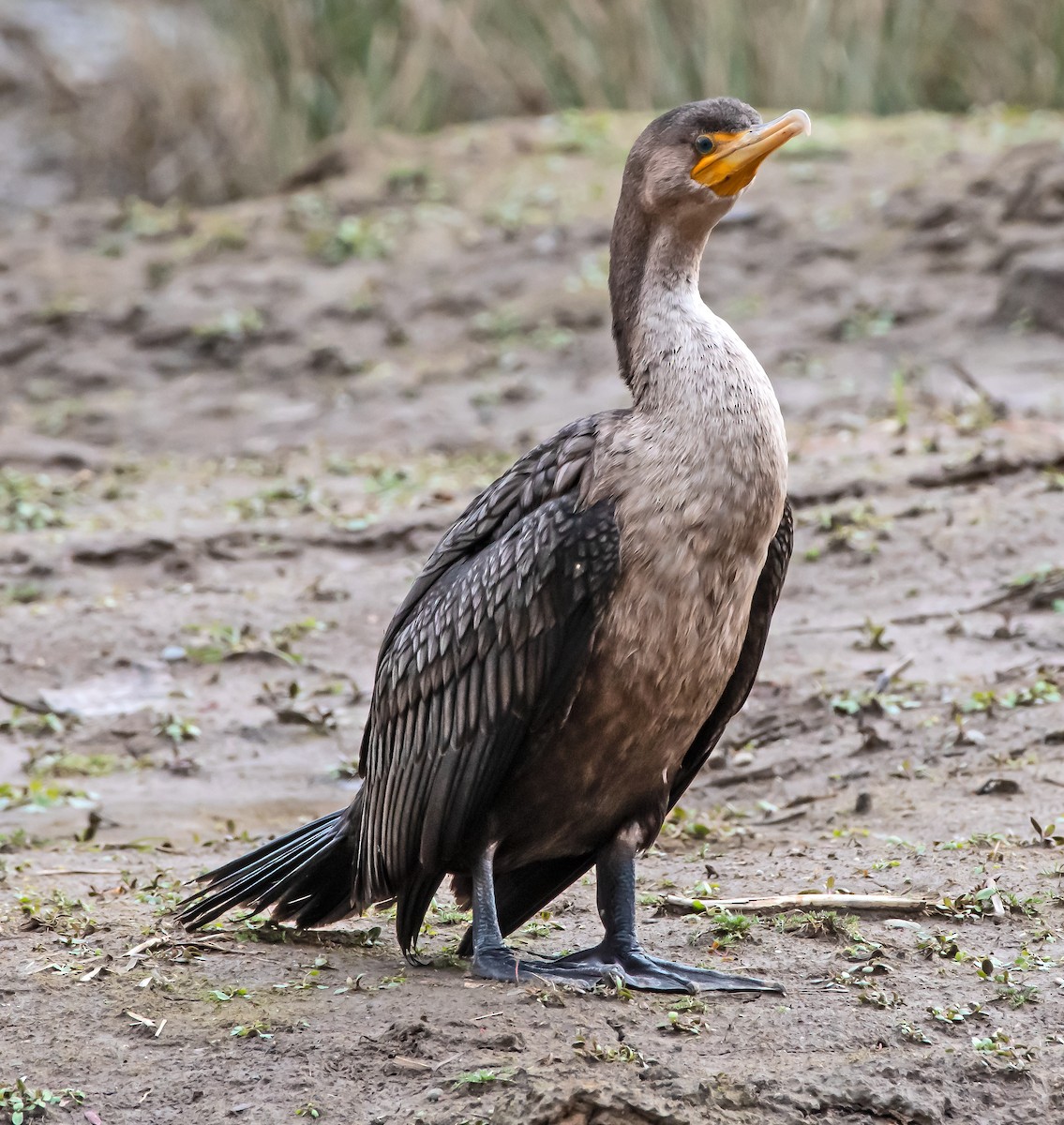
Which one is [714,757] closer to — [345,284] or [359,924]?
[359,924]

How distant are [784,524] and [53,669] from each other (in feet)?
11.5

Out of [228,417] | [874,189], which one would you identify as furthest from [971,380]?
[228,417]

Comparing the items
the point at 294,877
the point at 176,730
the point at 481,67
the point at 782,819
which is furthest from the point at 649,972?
the point at 481,67

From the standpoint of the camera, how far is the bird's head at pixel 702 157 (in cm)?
378

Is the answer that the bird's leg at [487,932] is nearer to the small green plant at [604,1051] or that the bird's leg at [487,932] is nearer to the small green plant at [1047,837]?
the small green plant at [604,1051]

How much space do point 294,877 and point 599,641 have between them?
1.00 metres

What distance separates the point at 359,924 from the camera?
4.39m

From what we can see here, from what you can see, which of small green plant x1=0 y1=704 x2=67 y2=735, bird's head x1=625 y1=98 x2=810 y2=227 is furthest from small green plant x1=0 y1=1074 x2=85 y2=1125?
small green plant x1=0 y1=704 x2=67 y2=735

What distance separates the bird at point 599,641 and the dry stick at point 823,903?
1.21 ft

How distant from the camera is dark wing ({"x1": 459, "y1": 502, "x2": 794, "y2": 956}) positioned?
3.80 m

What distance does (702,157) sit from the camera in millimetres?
3807

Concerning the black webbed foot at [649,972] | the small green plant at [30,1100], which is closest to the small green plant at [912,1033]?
the black webbed foot at [649,972]

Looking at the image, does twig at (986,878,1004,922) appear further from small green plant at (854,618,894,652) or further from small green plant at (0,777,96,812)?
small green plant at (0,777,96,812)

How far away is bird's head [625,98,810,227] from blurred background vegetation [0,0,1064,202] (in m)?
8.08
